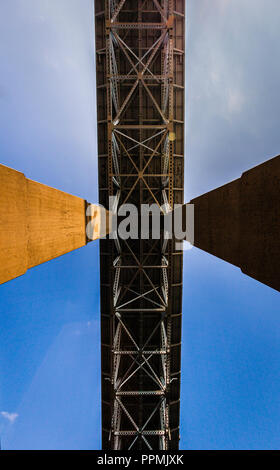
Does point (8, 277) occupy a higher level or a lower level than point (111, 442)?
higher

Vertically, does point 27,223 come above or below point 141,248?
above

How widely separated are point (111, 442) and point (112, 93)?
16.8 meters

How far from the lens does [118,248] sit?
11.2 meters

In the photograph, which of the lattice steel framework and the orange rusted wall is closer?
the orange rusted wall

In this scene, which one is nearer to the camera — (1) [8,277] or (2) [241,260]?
(1) [8,277]

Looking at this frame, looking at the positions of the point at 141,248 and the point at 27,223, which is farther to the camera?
the point at 141,248

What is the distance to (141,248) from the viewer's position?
11.4 m

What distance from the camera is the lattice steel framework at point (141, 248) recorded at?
10.2 meters

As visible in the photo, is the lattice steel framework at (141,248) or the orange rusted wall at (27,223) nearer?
the orange rusted wall at (27,223)

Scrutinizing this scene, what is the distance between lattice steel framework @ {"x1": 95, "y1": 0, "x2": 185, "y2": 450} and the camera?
33.5ft

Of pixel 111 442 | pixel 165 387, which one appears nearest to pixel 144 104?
pixel 165 387
